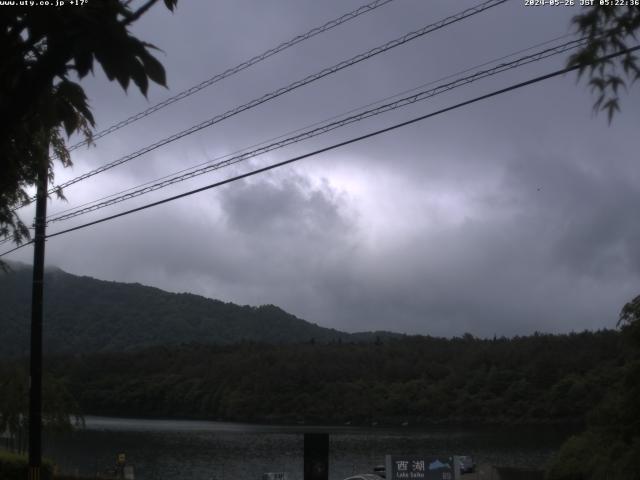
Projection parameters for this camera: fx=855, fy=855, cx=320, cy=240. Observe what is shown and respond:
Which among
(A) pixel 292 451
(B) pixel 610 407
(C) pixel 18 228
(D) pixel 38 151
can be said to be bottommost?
(A) pixel 292 451

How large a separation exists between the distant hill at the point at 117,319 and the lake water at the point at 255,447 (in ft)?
39.5

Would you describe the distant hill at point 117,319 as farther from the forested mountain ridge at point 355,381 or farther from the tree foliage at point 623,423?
the tree foliage at point 623,423

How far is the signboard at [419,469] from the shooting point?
106ft

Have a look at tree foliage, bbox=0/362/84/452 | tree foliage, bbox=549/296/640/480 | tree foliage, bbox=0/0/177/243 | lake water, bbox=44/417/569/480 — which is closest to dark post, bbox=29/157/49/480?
tree foliage, bbox=0/362/84/452

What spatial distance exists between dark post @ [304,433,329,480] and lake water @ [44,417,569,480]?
104 feet

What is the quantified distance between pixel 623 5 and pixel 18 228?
635cm

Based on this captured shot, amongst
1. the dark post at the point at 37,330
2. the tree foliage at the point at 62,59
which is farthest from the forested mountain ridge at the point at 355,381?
the tree foliage at the point at 62,59

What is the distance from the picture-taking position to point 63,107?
225 inches

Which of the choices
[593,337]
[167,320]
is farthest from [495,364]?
[167,320]

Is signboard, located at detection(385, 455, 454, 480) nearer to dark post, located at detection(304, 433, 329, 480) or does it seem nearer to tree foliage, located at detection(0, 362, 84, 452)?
tree foliage, located at detection(0, 362, 84, 452)

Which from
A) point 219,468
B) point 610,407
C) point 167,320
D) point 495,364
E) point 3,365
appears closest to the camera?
point 610,407

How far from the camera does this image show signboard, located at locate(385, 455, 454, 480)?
32444 millimetres

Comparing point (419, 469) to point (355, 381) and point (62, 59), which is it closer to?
point (62, 59)

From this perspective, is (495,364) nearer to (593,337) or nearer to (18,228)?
(593,337)
